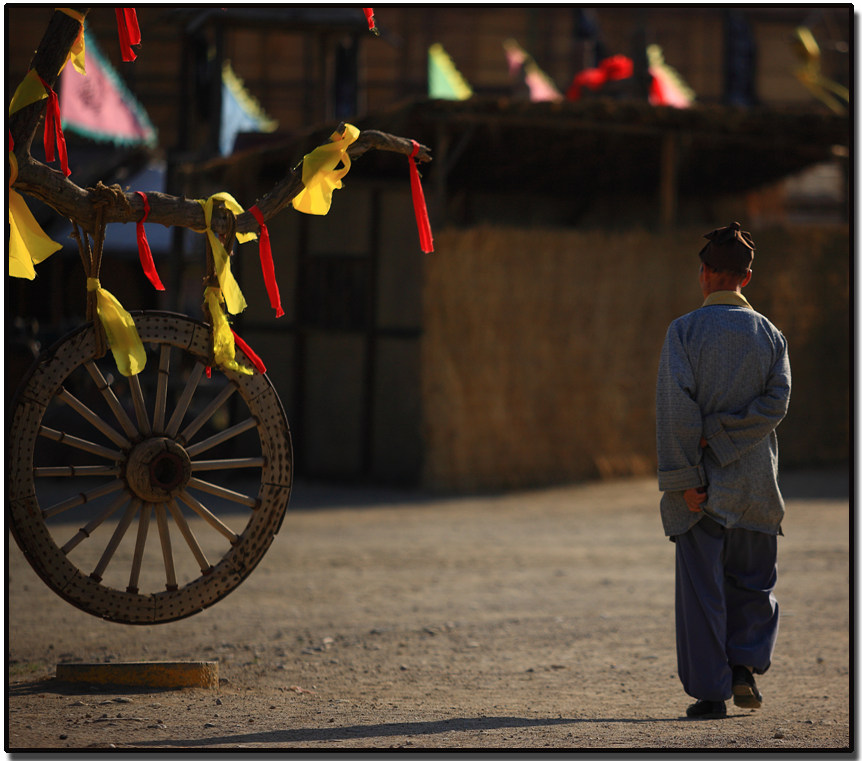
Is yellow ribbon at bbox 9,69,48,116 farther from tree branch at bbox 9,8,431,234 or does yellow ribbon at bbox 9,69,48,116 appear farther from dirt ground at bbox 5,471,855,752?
dirt ground at bbox 5,471,855,752

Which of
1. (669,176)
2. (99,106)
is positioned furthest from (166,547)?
(99,106)

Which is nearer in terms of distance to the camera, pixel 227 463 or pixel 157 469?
pixel 157 469

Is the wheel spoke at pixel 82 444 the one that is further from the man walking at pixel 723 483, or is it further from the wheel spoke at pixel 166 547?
the man walking at pixel 723 483

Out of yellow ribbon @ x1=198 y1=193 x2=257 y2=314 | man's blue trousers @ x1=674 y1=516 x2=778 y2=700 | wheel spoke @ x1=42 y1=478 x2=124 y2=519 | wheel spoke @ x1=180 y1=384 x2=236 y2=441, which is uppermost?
yellow ribbon @ x1=198 y1=193 x2=257 y2=314

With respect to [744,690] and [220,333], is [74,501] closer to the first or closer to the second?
[220,333]

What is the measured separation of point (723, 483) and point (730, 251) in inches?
33.1

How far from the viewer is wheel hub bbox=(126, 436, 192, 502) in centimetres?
350

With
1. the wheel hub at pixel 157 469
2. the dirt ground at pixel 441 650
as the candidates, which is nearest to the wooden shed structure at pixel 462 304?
the dirt ground at pixel 441 650

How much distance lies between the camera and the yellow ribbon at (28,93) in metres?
3.27

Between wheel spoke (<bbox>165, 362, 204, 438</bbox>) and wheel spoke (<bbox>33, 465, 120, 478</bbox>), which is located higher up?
wheel spoke (<bbox>165, 362, 204, 438</bbox>)

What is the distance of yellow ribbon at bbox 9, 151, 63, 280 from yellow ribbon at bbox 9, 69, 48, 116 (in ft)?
0.47

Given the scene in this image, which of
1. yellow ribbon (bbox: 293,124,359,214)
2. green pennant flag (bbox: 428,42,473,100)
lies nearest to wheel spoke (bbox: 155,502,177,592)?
yellow ribbon (bbox: 293,124,359,214)

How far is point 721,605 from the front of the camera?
3.80 m

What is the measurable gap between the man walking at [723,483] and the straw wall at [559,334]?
20.1 ft
